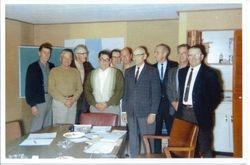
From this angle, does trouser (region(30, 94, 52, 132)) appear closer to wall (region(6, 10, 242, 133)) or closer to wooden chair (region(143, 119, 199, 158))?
wall (region(6, 10, 242, 133))

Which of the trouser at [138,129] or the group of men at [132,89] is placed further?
the trouser at [138,129]

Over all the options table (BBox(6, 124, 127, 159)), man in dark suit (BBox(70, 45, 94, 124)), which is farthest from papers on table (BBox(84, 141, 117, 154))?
man in dark suit (BBox(70, 45, 94, 124))

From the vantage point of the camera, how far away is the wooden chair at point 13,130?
1853 mm

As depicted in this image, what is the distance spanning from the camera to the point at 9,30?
182cm

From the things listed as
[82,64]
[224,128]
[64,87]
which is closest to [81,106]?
[64,87]

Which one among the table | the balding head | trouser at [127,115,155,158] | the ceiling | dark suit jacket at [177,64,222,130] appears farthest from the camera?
trouser at [127,115,155,158]

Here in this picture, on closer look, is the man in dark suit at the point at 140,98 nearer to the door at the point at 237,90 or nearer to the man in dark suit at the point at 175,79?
the man in dark suit at the point at 175,79

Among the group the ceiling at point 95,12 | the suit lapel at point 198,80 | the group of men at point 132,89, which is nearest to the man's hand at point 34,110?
the group of men at point 132,89

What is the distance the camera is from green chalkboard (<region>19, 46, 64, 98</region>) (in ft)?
6.32

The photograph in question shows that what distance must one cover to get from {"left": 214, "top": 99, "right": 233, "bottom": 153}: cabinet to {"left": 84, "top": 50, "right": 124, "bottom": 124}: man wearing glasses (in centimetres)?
64

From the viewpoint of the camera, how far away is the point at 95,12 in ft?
6.38

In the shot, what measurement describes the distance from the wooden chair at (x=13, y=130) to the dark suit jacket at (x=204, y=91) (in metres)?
1.01
